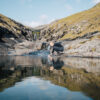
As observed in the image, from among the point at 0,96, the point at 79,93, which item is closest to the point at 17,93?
the point at 0,96

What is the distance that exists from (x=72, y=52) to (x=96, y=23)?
252 feet

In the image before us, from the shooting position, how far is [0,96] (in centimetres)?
1911

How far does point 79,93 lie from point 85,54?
107 meters

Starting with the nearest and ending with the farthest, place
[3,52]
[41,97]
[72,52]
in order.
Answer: [41,97] < [72,52] < [3,52]

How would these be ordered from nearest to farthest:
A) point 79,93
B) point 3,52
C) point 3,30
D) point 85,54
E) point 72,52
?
point 79,93, point 85,54, point 72,52, point 3,52, point 3,30

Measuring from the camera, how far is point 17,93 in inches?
818

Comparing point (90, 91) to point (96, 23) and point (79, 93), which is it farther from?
point (96, 23)

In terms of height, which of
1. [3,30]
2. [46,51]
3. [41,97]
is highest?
[3,30]

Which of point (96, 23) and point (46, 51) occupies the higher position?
point (96, 23)

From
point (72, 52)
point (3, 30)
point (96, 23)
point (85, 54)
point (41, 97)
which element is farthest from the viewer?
point (96, 23)

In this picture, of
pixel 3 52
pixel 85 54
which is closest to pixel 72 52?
pixel 85 54

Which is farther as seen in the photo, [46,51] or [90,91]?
[46,51]

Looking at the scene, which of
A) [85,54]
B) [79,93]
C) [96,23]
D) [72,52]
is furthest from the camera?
[96,23]

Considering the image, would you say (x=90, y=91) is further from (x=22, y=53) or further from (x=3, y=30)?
(x=3, y=30)
